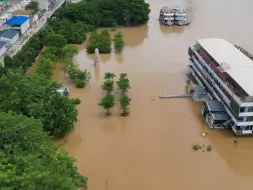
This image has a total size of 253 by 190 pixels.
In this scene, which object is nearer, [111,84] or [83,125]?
[83,125]

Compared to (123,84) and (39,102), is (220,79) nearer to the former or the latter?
(123,84)

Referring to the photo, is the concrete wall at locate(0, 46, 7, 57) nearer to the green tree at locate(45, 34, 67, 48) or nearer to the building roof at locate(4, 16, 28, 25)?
the green tree at locate(45, 34, 67, 48)

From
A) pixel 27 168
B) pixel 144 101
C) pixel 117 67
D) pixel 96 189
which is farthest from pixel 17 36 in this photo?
pixel 27 168

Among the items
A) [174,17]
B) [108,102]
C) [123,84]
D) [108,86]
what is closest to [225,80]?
[123,84]

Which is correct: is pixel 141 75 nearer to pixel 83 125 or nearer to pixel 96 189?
pixel 83 125

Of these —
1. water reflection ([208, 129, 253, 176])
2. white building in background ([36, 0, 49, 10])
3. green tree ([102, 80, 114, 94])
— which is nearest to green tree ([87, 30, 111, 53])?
green tree ([102, 80, 114, 94])

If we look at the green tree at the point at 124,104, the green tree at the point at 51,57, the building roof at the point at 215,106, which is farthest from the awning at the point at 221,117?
the green tree at the point at 51,57

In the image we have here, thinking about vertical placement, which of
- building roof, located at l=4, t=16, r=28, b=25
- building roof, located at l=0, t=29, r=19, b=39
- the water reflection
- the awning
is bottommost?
the water reflection
